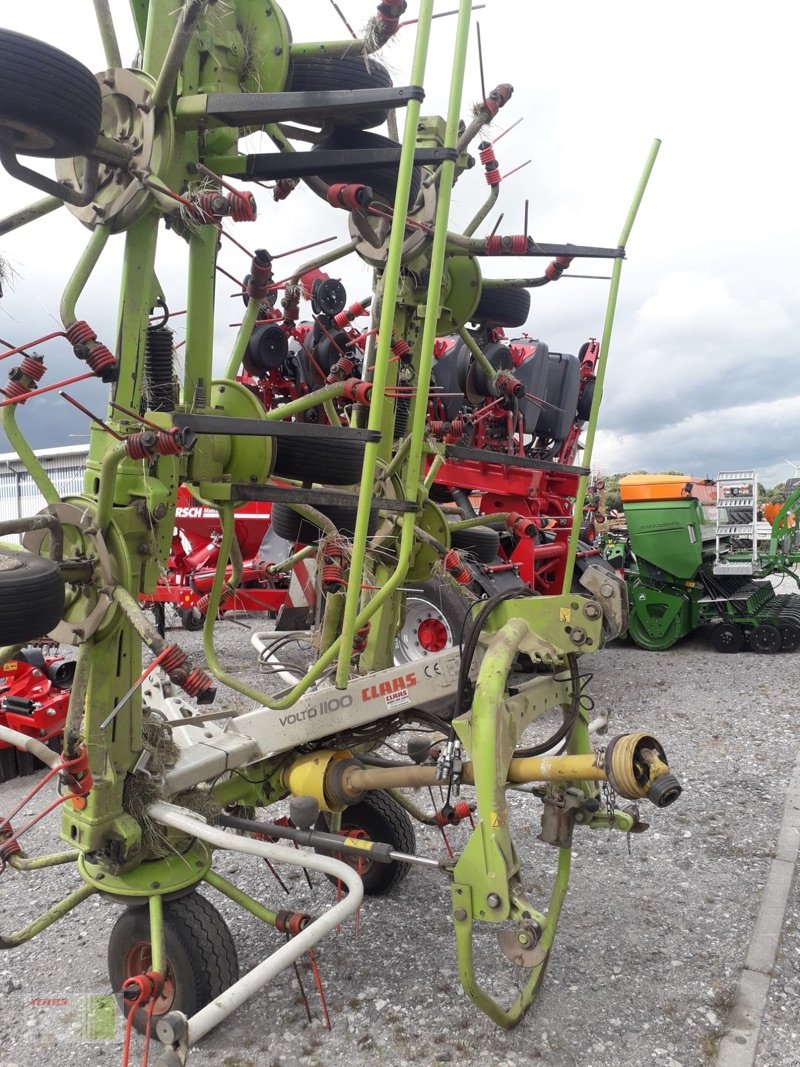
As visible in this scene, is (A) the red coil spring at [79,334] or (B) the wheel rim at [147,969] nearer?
(A) the red coil spring at [79,334]

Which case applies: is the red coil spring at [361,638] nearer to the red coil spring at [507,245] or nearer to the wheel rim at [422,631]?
the red coil spring at [507,245]

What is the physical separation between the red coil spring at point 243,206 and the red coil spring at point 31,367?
821 mm

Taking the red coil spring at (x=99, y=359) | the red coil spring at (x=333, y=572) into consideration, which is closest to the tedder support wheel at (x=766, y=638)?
the red coil spring at (x=333, y=572)

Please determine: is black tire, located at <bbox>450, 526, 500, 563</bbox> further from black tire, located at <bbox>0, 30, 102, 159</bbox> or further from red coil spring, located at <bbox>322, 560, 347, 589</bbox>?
black tire, located at <bbox>0, 30, 102, 159</bbox>

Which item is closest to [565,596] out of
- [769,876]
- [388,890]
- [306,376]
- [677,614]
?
[388,890]

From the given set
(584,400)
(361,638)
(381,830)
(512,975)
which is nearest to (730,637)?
(584,400)

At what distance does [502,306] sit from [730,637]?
6783mm

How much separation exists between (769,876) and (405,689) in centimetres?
216

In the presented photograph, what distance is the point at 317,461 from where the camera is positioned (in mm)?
3152

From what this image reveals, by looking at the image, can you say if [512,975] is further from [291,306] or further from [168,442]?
[291,306]

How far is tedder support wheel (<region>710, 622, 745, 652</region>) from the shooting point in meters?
9.70

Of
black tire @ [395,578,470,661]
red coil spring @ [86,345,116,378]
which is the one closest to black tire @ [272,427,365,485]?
red coil spring @ [86,345,116,378]

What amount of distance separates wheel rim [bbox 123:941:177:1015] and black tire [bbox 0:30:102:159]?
268 centimetres

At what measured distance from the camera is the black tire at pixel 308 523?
370 cm
